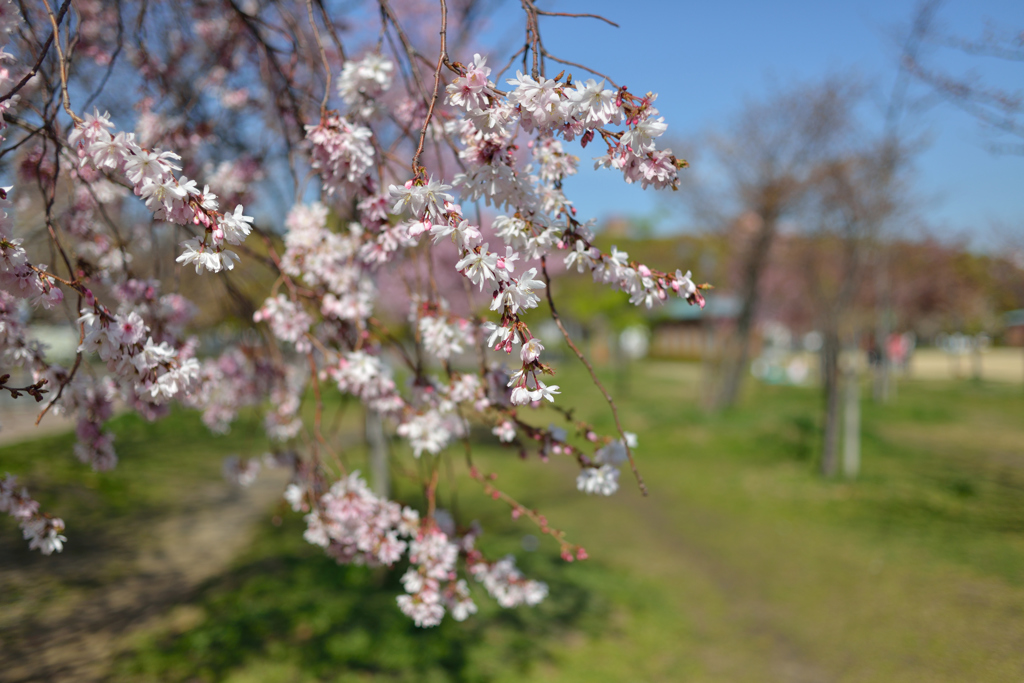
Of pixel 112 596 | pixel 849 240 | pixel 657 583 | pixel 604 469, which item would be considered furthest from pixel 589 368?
pixel 849 240

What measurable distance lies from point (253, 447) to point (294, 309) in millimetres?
9192

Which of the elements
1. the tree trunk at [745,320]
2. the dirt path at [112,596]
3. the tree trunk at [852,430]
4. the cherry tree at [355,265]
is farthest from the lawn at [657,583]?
the tree trunk at [745,320]

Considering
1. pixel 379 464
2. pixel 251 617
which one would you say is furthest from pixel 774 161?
pixel 251 617

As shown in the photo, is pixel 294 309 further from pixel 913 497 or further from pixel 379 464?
pixel 913 497

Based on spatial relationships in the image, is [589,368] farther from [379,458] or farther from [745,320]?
[745,320]

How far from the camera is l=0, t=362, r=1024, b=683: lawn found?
4.00 meters

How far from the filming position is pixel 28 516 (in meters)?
2.25

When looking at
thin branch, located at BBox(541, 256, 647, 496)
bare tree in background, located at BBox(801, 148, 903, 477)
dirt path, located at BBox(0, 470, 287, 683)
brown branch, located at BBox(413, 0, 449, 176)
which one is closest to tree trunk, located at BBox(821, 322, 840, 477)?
bare tree in background, located at BBox(801, 148, 903, 477)

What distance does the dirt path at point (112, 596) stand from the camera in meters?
3.80

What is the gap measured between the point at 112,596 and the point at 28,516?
3.29 metres

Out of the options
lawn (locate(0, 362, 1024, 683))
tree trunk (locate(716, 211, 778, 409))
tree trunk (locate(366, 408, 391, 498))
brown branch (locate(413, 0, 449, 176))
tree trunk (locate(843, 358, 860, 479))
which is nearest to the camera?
brown branch (locate(413, 0, 449, 176))

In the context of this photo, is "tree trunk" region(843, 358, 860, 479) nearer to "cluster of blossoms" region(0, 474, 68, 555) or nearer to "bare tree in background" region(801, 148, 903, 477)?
"bare tree in background" region(801, 148, 903, 477)

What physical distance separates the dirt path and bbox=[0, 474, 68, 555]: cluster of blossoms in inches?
76.7

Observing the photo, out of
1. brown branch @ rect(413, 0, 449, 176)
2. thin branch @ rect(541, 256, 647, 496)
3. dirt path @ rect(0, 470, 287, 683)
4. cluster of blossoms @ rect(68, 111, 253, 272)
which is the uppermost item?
brown branch @ rect(413, 0, 449, 176)
